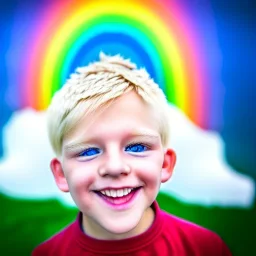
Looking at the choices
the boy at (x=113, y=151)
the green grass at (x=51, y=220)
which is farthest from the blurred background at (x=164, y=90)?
the boy at (x=113, y=151)

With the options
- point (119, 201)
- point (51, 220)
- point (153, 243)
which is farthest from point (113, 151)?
point (51, 220)

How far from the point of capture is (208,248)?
134 centimetres

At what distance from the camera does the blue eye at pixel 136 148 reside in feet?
3.75

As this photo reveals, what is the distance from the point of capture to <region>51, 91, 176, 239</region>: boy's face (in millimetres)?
1108

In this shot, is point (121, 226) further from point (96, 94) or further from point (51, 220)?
point (51, 220)

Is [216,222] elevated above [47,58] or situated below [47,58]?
below

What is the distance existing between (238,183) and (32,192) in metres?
0.74

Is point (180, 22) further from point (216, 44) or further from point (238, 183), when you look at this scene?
point (238, 183)

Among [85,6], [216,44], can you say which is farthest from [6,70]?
[216,44]

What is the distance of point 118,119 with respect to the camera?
3.64ft

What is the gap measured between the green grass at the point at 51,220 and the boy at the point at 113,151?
0.26 meters

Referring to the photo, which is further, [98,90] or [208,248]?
[208,248]

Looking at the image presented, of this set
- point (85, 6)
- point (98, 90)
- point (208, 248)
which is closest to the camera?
point (98, 90)

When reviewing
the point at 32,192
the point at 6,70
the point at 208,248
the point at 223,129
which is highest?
the point at 6,70
